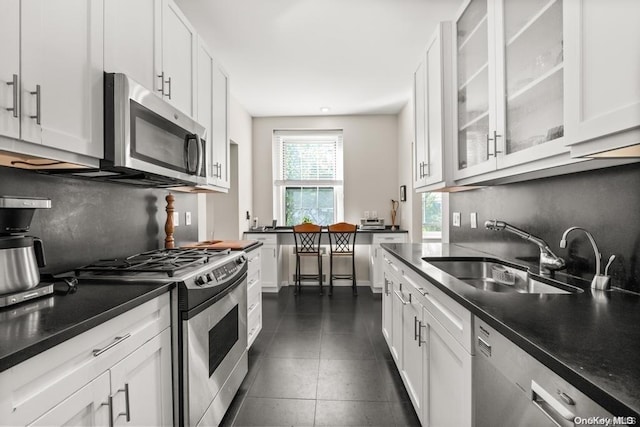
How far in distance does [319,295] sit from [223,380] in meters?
2.87

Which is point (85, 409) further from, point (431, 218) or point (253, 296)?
point (431, 218)

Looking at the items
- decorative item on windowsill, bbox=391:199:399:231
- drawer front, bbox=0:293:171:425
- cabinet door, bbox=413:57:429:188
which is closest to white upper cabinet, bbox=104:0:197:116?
drawer front, bbox=0:293:171:425

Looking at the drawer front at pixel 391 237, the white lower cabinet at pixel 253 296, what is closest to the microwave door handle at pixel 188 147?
the white lower cabinet at pixel 253 296

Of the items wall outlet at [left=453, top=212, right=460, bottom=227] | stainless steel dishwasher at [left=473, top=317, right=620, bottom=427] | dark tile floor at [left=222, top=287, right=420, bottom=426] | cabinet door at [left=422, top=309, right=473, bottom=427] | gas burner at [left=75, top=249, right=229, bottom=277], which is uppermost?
wall outlet at [left=453, top=212, right=460, bottom=227]

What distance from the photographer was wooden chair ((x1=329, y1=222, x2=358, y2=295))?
4.52m

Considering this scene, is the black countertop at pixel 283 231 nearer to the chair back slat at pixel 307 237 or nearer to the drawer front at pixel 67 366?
the chair back slat at pixel 307 237

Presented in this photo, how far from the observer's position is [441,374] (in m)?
1.33

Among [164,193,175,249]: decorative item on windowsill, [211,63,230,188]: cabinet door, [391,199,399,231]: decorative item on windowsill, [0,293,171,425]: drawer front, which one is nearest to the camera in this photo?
[0,293,171,425]: drawer front

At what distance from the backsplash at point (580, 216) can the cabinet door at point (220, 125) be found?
2080 millimetres

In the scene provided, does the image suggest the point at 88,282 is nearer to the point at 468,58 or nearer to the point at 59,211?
the point at 59,211

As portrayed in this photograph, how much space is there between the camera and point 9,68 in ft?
3.15

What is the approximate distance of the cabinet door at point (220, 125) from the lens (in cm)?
261

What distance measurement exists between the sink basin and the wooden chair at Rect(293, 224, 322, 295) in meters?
2.65

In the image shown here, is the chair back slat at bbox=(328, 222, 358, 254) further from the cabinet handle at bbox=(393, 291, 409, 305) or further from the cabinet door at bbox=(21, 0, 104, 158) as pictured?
the cabinet door at bbox=(21, 0, 104, 158)
